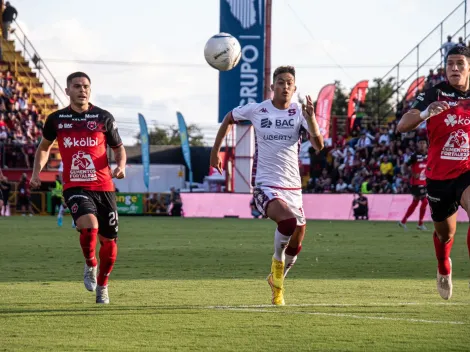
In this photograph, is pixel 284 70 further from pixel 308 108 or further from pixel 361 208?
pixel 361 208

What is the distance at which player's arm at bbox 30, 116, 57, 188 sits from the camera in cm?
1125

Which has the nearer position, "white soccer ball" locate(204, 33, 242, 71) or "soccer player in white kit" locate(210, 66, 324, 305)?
"soccer player in white kit" locate(210, 66, 324, 305)

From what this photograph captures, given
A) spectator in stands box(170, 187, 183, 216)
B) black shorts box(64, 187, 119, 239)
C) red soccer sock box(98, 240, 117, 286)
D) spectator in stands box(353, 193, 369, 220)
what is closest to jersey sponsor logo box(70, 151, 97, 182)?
black shorts box(64, 187, 119, 239)

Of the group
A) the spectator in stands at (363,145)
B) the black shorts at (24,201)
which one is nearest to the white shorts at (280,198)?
the spectator in stands at (363,145)

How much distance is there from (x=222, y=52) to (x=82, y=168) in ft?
28.3

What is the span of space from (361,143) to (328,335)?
40.0 meters

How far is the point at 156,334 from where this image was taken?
8367mm

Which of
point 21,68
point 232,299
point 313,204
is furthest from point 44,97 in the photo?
point 232,299

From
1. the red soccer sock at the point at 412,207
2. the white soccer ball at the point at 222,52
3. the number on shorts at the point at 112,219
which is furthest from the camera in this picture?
the red soccer sock at the point at 412,207

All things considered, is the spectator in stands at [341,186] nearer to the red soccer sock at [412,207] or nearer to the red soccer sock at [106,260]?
the red soccer sock at [412,207]

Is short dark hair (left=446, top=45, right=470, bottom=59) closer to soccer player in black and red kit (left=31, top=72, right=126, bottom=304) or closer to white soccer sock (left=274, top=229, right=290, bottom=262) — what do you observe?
white soccer sock (left=274, top=229, right=290, bottom=262)

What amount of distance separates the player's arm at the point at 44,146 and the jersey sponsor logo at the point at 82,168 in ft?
1.38

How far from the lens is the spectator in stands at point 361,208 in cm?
3981

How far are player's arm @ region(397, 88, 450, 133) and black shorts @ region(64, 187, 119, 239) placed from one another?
10.2ft
